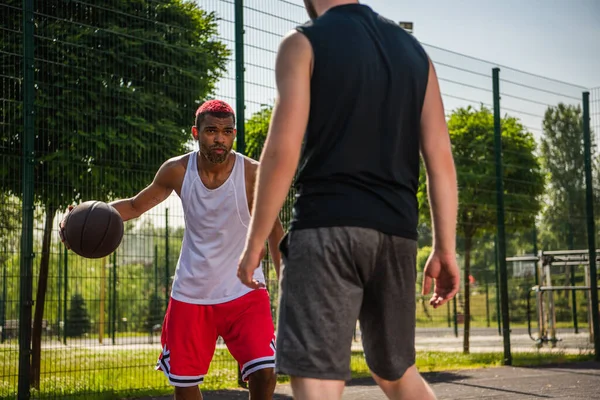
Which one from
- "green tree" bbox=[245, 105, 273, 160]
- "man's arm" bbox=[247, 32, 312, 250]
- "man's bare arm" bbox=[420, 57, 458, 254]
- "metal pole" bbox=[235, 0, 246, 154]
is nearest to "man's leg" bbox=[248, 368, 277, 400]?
"man's bare arm" bbox=[420, 57, 458, 254]

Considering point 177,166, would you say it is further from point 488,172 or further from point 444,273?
point 488,172

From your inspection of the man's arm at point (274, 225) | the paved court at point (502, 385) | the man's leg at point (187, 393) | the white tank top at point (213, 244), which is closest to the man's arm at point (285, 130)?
the man's arm at point (274, 225)

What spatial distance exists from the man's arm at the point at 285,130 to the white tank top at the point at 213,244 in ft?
6.15

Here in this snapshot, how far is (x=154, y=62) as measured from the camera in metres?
7.88

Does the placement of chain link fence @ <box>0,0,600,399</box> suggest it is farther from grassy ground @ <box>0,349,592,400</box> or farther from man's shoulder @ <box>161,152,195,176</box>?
man's shoulder @ <box>161,152,195,176</box>

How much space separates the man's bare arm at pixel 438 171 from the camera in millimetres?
2619

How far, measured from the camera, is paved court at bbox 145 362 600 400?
7352 mm

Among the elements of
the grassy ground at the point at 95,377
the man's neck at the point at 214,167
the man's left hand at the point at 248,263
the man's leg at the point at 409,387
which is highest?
the man's neck at the point at 214,167

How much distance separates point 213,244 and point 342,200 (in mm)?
1964

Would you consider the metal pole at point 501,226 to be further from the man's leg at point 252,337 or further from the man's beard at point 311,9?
the man's beard at point 311,9

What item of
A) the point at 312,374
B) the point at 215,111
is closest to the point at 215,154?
the point at 215,111

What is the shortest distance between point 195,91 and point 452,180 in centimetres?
582

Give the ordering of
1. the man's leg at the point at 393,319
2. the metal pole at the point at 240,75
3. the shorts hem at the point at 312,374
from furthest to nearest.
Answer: the metal pole at the point at 240,75
the man's leg at the point at 393,319
the shorts hem at the point at 312,374

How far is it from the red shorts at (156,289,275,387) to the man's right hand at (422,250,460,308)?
5.68 feet
